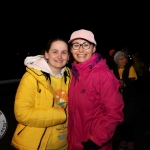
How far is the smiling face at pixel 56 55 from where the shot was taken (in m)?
2.59

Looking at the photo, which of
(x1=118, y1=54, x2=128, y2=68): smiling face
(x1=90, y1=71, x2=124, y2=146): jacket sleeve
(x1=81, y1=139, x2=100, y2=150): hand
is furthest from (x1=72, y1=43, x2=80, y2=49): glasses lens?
(x1=118, y1=54, x2=128, y2=68): smiling face

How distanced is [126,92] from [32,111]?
2.56 metres

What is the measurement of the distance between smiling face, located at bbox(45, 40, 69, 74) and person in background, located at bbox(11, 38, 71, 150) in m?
0.10

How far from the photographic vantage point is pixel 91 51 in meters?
2.53

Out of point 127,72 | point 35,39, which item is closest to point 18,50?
point 35,39

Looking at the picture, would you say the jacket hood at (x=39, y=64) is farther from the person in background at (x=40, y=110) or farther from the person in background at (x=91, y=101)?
the person in background at (x=91, y=101)

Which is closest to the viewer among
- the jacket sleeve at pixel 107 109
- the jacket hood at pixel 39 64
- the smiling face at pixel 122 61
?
the jacket sleeve at pixel 107 109

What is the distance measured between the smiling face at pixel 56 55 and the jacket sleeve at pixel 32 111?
1.33 ft

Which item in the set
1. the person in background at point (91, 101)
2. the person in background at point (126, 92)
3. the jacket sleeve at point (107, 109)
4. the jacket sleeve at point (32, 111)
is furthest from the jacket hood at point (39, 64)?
the person in background at point (126, 92)

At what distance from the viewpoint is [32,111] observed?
219 centimetres

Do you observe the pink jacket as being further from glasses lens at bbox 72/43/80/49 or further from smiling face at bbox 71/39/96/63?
glasses lens at bbox 72/43/80/49

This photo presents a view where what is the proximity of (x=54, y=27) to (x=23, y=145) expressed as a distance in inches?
1616

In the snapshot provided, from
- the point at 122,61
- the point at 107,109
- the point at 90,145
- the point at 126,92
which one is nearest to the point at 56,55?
the point at 107,109

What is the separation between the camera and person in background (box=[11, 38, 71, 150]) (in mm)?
2205
